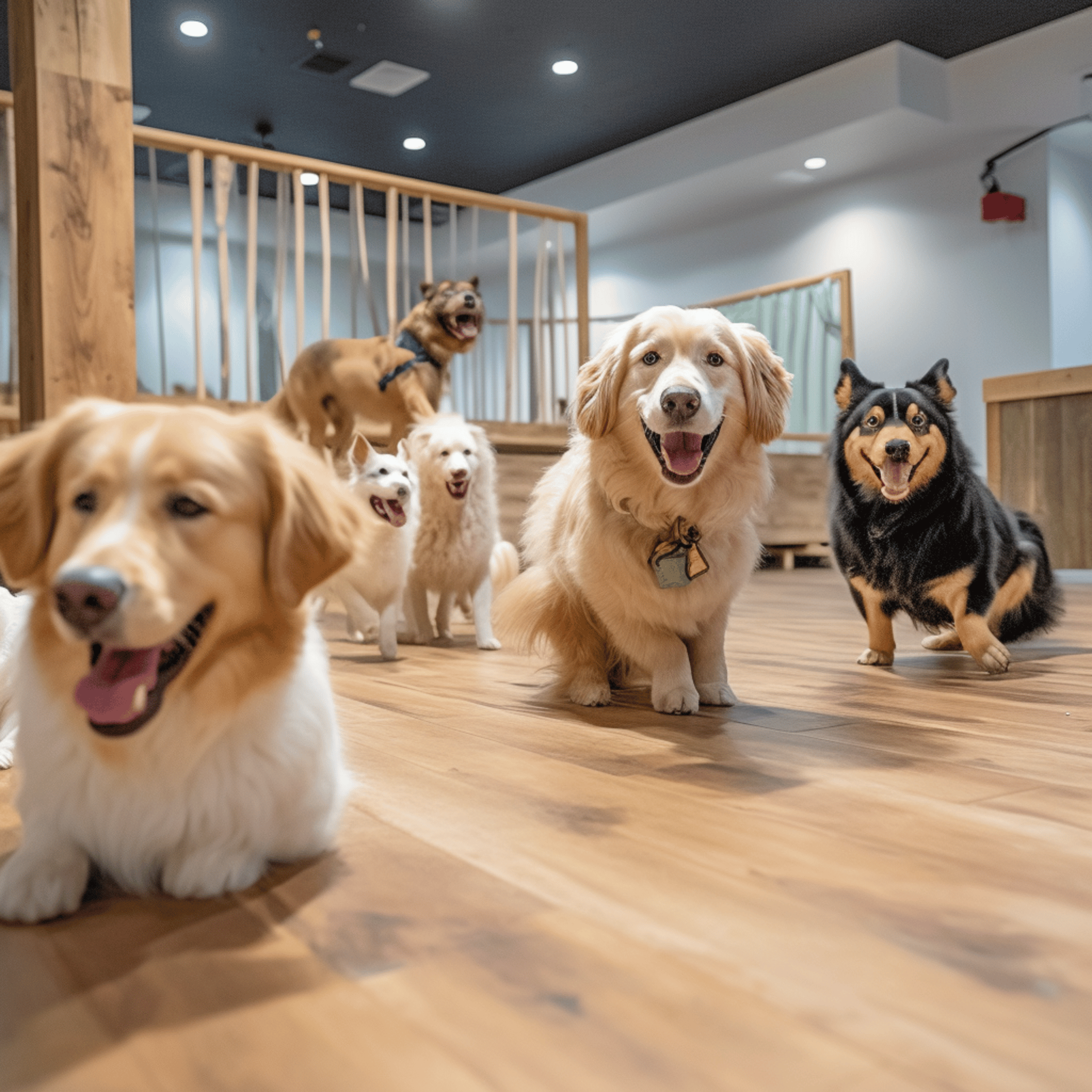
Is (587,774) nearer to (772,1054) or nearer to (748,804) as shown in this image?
(748,804)

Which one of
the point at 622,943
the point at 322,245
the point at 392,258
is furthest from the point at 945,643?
the point at 322,245

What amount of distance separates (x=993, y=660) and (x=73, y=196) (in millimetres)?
2184

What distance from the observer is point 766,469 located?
6.48 ft

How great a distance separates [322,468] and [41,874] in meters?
0.44

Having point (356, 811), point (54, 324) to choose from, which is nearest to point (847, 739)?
point (356, 811)

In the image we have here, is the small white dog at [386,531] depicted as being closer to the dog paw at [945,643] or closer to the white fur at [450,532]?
the white fur at [450,532]

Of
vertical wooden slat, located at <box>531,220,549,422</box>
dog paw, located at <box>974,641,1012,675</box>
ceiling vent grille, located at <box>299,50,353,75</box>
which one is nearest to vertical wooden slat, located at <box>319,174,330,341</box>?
vertical wooden slat, located at <box>531,220,549,422</box>

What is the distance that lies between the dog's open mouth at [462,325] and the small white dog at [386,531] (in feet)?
4.15

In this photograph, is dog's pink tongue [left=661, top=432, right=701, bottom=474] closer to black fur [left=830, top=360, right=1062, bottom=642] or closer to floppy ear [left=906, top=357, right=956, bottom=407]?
black fur [left=830, top=360, right=1062, bottom=642]

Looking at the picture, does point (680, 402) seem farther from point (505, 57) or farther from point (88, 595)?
point (505, 57)

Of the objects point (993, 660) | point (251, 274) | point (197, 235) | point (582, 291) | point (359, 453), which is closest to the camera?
point (993, 660)

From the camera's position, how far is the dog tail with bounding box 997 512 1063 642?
275 cm

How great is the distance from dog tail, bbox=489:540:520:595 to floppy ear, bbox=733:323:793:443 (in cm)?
157

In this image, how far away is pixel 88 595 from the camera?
2.56 ft
